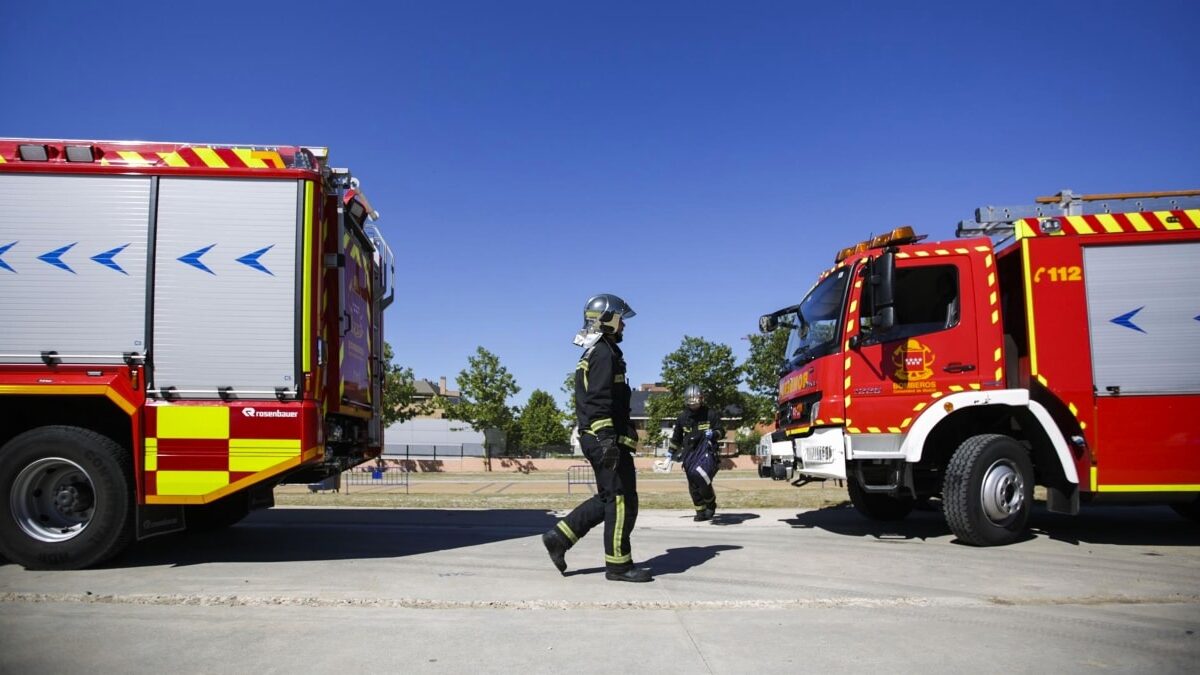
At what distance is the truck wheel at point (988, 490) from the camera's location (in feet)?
22.5

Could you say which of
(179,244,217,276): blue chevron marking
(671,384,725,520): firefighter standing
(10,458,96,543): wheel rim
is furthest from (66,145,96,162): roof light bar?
(671,384,725,520): firefighter standing

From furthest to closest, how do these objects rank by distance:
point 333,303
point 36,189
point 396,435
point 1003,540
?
1. point 396,435
2. point 1003,540
3. point 333,303
4. point 36,189

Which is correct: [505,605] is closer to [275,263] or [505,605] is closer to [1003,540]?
[275,263]

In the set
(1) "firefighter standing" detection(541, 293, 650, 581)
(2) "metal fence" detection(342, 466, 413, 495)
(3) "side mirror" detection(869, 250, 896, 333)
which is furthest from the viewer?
(2) "metal fence" detection(342, 466, 413, 495)

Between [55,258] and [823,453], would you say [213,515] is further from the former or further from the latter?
[823,453]

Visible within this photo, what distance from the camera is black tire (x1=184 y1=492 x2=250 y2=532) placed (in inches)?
296

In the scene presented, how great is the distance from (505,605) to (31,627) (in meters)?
2.66

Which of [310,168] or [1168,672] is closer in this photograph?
[1168,672]

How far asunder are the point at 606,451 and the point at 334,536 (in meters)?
3.99

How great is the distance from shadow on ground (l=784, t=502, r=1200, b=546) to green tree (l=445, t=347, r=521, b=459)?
1479 inches

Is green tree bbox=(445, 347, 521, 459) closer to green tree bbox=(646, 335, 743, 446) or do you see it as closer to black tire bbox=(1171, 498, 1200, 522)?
green tree bbox=(646, 335, 743, 446)

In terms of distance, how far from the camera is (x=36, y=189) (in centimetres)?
585

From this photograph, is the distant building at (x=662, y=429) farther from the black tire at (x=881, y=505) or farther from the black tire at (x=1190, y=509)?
the black tire at (x=1190, y=509)

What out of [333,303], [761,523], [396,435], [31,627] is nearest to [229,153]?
[333,303]
